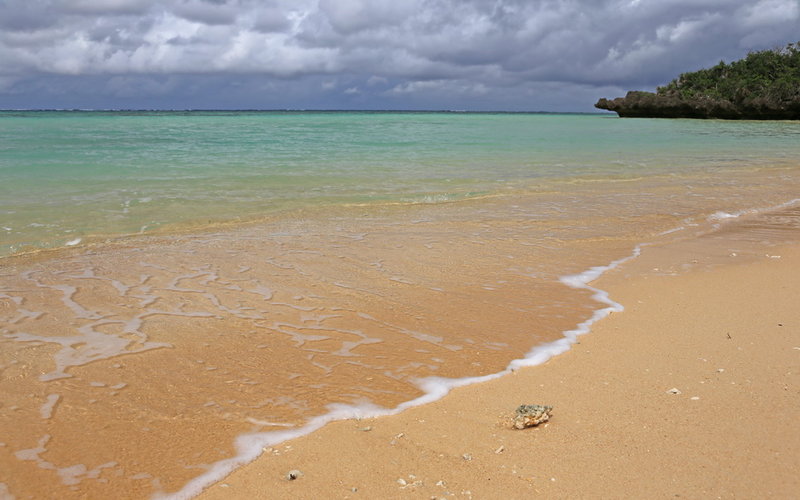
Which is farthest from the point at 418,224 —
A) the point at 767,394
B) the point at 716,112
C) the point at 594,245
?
the point at 716,112

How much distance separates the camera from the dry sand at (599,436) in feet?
8.42

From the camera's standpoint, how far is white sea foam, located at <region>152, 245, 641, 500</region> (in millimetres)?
2703

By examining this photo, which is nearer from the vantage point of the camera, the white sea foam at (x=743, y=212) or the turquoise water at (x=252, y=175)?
the turquoise water at (x=252, y=175)

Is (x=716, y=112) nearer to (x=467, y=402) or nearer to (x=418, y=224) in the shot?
(x=418, y=224)

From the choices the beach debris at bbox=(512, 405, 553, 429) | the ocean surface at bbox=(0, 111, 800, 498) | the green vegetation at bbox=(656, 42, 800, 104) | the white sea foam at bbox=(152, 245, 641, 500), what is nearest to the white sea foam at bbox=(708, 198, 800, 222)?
the ocean surface at bbox=(0, 111, 800, 498)

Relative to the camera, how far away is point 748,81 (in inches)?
2606

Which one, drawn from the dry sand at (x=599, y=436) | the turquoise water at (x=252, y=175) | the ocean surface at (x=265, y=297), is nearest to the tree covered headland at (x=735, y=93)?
the turquoise water at (x=252, y=175)

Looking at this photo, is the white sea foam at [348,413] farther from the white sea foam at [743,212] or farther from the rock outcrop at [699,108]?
the rock outcrop at [699,108]

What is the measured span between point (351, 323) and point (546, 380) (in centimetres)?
172

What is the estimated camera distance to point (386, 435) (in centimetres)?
306

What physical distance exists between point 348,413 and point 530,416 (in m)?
1.00

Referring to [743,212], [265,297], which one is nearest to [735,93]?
[743,212]

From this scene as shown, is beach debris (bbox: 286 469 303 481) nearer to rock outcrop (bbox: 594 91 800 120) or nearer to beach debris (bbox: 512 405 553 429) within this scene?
beach debris (bbox: 512 405 553 429)

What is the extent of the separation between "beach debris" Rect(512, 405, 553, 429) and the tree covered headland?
70.3 m
